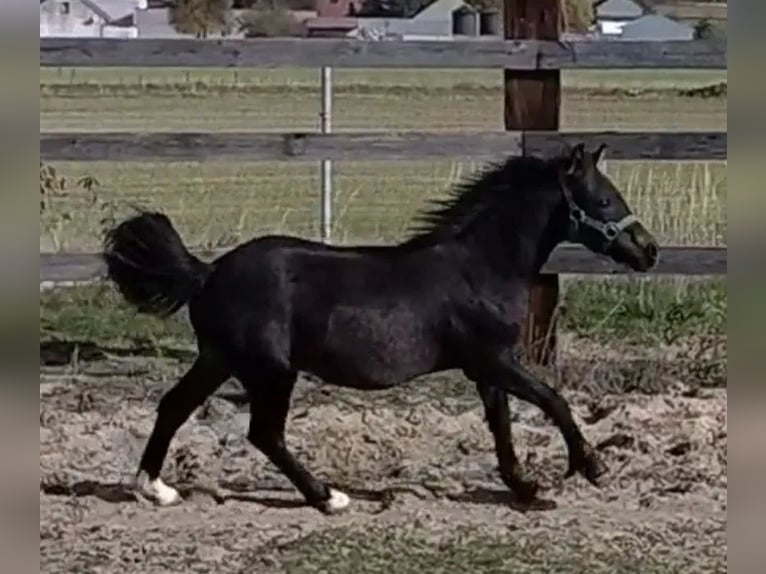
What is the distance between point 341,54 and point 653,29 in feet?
9.47

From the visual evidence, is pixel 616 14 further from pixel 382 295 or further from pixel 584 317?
pixel 382 295

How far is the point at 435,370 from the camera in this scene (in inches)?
190

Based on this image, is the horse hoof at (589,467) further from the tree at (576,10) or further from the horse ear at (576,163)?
the tree at (576,10)

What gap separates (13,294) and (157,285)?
2130mm

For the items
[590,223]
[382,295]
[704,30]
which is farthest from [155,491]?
[704,30]

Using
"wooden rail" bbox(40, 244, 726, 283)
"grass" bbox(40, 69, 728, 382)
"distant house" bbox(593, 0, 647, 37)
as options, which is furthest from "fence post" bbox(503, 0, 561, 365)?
"distant house" bbox(593, 0, 647, 37)

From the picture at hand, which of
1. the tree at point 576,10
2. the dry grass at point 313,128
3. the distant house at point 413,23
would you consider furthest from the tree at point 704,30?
the distant house at point 413,23

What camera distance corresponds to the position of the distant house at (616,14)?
335 inches

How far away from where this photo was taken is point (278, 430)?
4812 mm

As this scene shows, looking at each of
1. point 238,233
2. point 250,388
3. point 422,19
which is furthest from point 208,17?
point 250,388

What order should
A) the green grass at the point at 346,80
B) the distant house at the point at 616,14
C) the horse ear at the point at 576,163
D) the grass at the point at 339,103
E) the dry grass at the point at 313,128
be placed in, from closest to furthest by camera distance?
the horse ear at the point at 576,163
the dry grass at the point at 313,128
the distant house at the point at 616,14
the green grass at the point at 346,80
the grass at the point at 339,103

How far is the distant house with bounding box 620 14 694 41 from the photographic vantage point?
7.60m

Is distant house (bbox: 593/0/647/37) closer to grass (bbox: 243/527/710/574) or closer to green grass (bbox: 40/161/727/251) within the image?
green grass (bbox: 40/161/727/251)

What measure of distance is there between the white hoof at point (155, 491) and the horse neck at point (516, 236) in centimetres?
112
